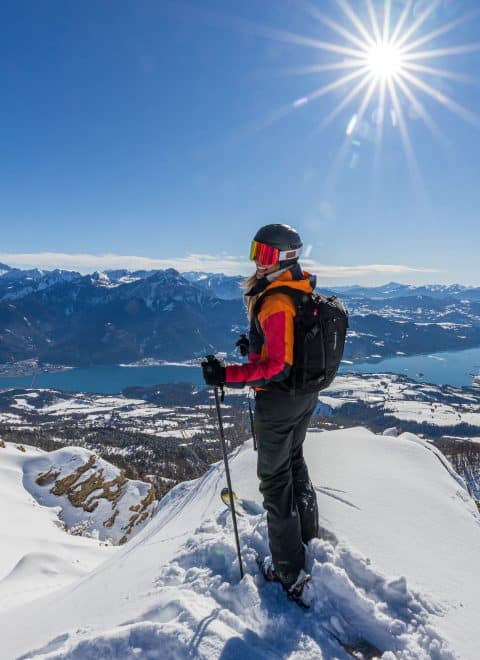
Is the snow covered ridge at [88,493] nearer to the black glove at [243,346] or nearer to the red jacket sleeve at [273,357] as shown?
the black glove at [243,346]

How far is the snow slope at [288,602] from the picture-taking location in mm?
3426

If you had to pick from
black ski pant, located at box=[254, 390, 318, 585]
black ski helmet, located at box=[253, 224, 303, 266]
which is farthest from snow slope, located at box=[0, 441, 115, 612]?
black ski helmet, located at box=[253, 224, 303, 266]

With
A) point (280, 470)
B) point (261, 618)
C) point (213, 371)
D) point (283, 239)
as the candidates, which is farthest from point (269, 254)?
point (261, 618)

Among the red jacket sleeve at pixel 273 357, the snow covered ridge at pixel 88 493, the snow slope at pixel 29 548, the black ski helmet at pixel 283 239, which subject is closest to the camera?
the red jacket sleeve at pixel 273 357

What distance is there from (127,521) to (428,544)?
202 feet

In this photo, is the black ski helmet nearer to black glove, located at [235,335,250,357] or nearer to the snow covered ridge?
black glove, located at [235,335,250,357]

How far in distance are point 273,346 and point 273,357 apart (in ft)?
0.38

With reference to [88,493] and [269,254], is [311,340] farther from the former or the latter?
[88,493]

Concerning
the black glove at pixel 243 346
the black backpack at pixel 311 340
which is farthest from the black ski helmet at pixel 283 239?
the black glove at pixel 243 346

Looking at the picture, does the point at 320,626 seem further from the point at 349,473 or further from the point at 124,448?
the point at 124,448

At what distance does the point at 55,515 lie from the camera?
55250 mm

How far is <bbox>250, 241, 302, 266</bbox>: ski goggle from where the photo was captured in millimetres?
4410

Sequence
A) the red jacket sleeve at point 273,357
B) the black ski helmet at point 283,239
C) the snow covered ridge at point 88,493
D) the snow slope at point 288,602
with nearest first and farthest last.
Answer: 1. the snow slope at point 288,602
2. the red jacket sleeve at point 273,357
3. the black ski helmet at point 283,239
4. the snow covered ridge at point 88,493

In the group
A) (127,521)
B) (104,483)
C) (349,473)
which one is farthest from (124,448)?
(349,473)
